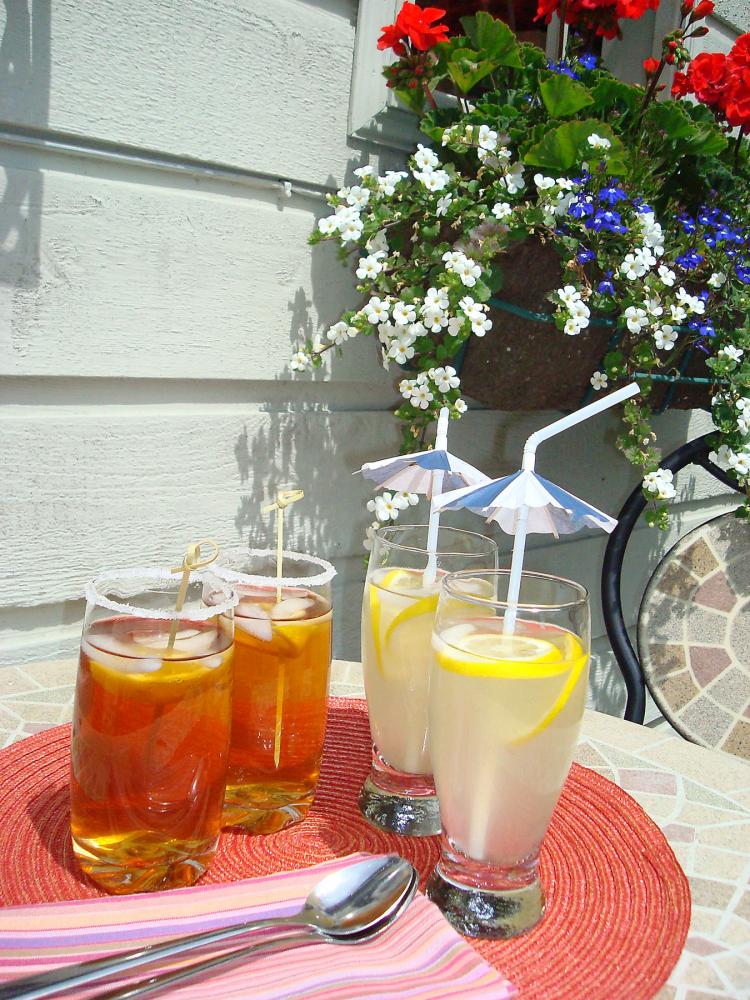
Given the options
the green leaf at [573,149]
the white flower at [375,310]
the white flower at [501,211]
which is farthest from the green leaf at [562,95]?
the white flower at [375,310]

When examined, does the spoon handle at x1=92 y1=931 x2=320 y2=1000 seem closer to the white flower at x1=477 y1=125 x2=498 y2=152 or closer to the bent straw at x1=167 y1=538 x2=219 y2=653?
the bent straw at x1=167 y1=538 x2=219 y2=653

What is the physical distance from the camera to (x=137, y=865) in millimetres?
652

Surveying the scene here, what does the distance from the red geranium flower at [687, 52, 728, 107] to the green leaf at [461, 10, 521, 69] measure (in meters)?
0.35

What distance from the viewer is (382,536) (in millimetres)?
858

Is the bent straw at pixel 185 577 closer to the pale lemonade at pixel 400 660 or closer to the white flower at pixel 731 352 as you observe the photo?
the pale lemonade at pixel 400 660

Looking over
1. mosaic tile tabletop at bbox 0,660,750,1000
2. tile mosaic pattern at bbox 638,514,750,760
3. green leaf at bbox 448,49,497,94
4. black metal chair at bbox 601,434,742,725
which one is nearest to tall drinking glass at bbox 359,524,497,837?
mosaic tile tabletop at bbox 0,660,750,1000

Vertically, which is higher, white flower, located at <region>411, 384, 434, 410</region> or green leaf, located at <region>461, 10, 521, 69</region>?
green leaf, located at <region>461, 10, 521, 69</region>

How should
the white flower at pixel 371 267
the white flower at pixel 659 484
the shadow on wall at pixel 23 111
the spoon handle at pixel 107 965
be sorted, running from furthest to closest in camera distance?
the white flower at pixel 659 484
the white flower at pixel 371 267
the shadow on wall at pixel 23 111
the spoon handle at pixel 107 965

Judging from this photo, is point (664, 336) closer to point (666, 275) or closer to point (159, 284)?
point (666, 275)

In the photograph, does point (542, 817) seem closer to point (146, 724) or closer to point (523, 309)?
point (146, 724)

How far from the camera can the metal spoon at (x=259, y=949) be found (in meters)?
0.49

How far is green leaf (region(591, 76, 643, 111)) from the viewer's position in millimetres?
1400

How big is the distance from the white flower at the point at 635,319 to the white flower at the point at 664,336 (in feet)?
0.15

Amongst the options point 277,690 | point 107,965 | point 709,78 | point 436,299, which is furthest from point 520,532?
point 709,78
